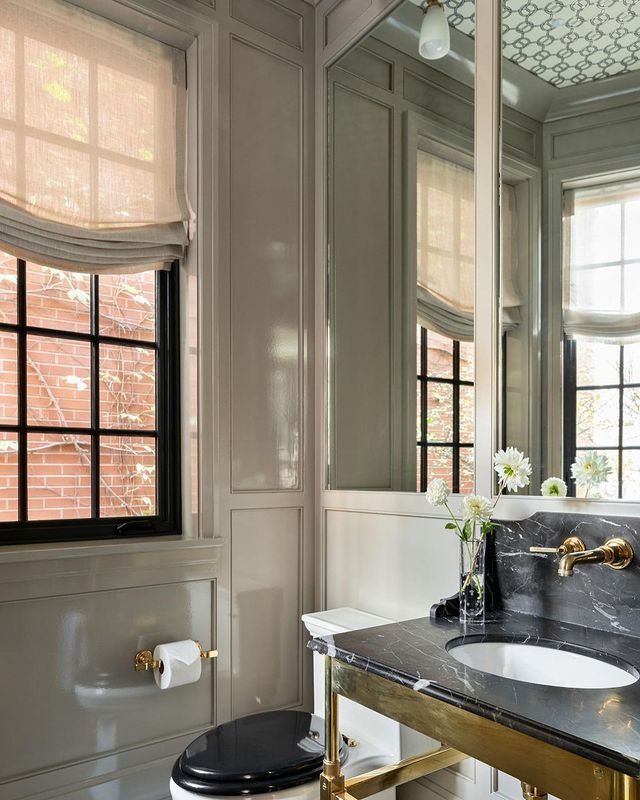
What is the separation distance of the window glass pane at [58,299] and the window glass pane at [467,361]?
1151 mm

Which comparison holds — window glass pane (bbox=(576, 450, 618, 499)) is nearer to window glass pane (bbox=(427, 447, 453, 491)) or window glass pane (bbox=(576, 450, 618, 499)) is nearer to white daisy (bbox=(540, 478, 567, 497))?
white daisy (bbox=(540, 478, 567, 497))

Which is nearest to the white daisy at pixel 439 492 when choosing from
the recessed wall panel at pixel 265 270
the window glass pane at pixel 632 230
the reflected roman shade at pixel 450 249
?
the reflected roman shade at pixel 450 249

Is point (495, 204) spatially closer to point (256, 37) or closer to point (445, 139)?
point (445, 139)

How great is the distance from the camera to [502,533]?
172 cm

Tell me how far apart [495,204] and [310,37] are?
47.6 inches

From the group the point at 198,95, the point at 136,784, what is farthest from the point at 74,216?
the point at 136,784

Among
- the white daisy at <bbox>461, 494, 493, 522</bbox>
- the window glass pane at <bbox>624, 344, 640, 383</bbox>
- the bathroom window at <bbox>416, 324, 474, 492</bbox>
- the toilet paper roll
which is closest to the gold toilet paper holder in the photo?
the toilet paper roll

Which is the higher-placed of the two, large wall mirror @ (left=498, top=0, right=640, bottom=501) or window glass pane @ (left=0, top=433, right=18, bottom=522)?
large wall mirror @ (left=498, top=0, right=640, bottom=501)

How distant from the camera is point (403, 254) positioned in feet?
7.09

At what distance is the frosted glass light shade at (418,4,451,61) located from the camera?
6.60 ft

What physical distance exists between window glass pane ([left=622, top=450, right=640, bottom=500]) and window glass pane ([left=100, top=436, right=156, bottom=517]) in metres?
1.43

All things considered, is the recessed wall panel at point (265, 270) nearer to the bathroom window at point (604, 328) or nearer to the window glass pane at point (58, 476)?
the window glass pane at point (58, 476)

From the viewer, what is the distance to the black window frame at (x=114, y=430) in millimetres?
2023

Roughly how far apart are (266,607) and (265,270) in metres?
1.15
